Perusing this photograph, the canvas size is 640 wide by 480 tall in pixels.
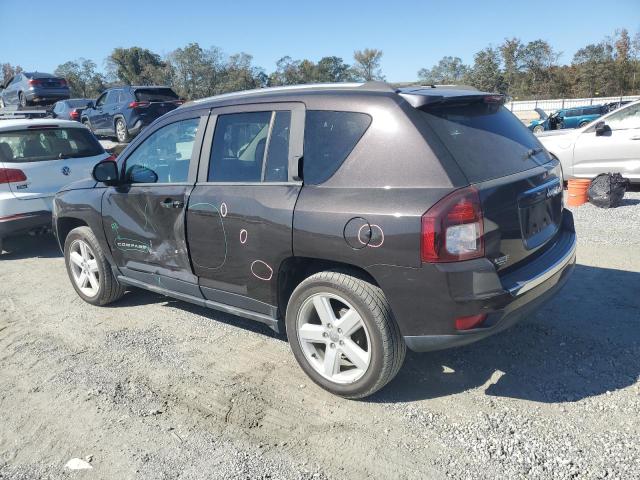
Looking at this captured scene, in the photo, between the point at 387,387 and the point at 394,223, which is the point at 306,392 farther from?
the point at 394,223

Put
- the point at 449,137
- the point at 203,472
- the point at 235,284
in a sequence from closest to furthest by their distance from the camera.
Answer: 1. the point at 203,472
2. the point at 449,137
3. the point at 235,284

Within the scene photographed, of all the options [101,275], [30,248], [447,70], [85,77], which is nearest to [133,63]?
[85,77]

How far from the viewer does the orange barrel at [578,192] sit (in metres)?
8.22

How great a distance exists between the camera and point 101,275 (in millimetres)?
4816

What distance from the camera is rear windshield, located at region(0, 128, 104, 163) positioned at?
6.67 meters

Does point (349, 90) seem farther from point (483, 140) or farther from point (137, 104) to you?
point (137, 104)

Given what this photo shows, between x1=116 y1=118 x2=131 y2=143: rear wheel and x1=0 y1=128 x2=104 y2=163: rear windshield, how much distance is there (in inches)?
396

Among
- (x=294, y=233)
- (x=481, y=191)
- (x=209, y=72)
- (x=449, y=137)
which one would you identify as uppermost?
(x=209, y=72)

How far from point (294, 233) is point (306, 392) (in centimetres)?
105

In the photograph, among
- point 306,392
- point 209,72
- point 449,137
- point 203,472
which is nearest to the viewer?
point 203,472

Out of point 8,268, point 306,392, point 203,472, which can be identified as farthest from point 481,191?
point 8,268

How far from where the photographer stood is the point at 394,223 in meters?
2.71

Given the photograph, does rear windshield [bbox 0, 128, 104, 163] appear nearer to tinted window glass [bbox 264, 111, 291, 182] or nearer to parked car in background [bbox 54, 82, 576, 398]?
parked car in background [bbox 54, 82, 576, 398]

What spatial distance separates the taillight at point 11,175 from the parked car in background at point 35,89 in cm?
2075
